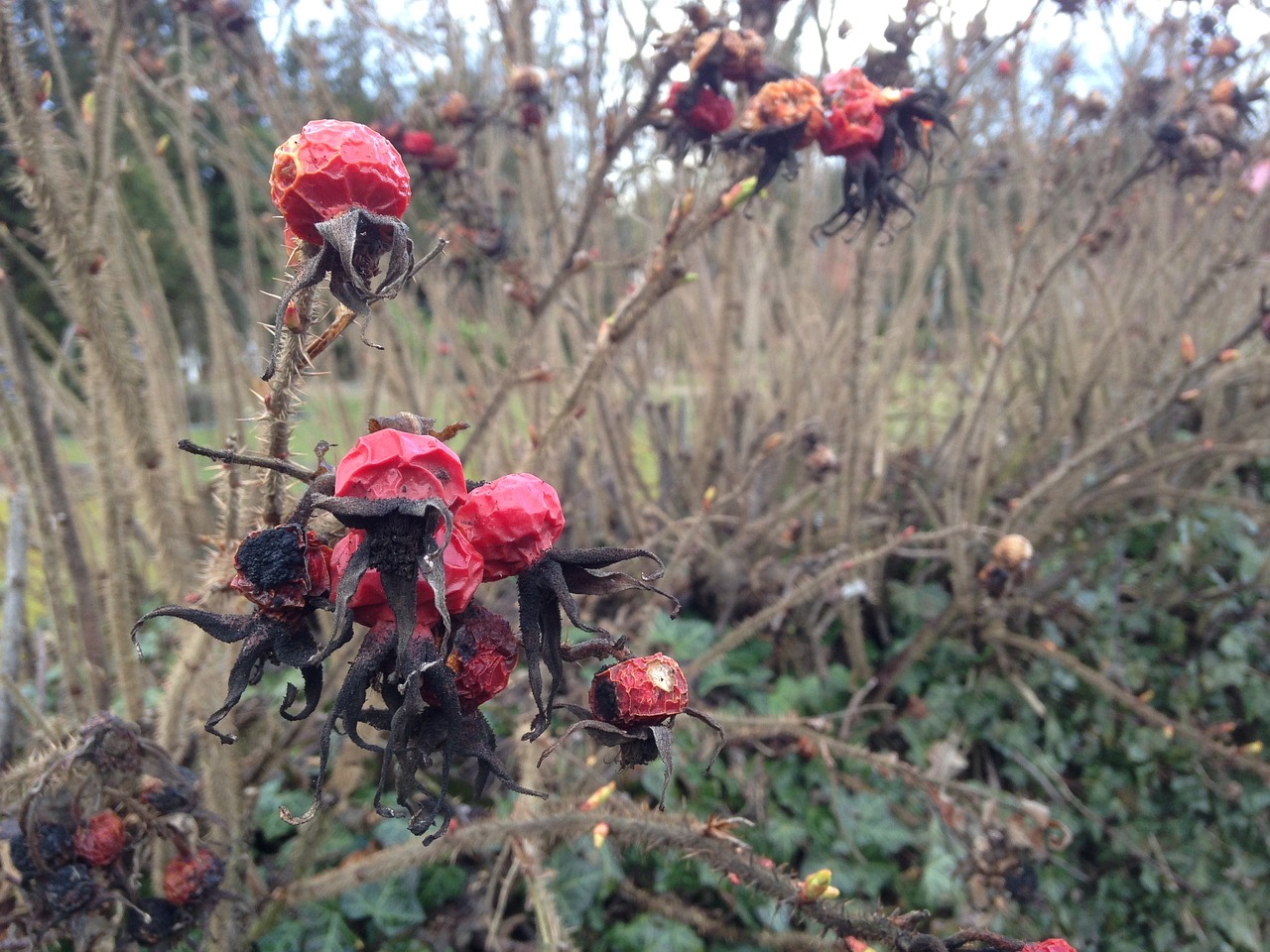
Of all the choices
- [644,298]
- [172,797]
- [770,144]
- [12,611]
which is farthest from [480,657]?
[12,611]

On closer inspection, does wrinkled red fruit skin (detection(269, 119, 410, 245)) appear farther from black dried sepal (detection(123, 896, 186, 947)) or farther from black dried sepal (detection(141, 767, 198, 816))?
black dried sepal (detection(123, 896, 186, 947))

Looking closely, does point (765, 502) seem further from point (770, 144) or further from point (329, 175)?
point (329, 175)

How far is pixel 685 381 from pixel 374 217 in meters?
3.37

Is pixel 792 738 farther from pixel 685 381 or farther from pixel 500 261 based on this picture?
pixel 685 381

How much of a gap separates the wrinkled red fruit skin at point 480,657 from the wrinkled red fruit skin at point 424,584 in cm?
3

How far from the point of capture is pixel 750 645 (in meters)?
2.86

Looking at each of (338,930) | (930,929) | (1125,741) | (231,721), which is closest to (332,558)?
(231,721)

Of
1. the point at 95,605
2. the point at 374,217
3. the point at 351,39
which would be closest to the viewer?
the point at 374,217

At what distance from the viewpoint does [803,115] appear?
1.43 m

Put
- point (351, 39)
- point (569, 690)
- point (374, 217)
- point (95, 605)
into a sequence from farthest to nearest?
point (351, 39), point (569, 690), point (95, 605), point (374, 217)

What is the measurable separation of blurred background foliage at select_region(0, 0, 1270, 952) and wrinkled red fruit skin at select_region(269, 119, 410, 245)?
67 centimetres

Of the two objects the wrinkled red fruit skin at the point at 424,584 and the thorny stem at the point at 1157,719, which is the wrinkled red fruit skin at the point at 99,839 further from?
the thorny stem at the point at 1157,719

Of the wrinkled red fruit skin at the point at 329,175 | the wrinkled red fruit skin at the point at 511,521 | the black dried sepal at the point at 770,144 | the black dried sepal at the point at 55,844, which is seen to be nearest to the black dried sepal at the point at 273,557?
the wrinkled red fruit skin at the point at 511,521

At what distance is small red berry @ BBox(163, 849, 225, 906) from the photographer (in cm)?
→ 115
